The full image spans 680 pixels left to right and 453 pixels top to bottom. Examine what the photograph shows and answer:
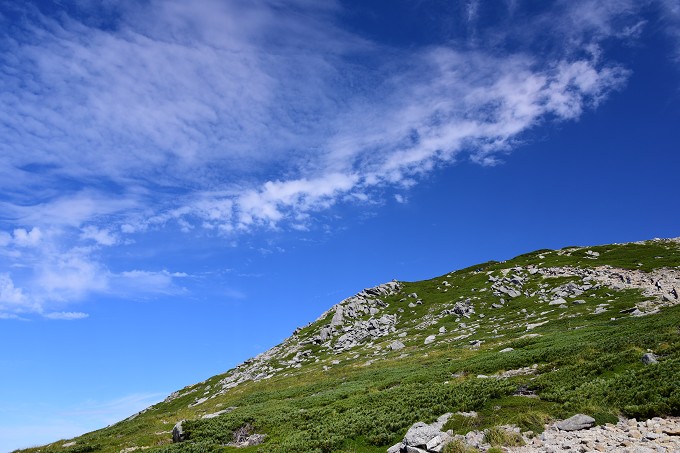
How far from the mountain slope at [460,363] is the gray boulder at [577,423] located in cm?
43

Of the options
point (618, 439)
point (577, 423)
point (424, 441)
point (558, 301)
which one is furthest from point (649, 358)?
point (558, 301)

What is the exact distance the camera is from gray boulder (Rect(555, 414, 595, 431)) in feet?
51.6

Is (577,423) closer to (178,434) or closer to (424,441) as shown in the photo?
(424,441)

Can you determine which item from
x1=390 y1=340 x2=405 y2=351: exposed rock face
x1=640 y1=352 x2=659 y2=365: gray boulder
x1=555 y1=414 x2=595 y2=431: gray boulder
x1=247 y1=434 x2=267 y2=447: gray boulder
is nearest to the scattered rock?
x1=390 y1=340 x2=405 y2=351: exposed rock face

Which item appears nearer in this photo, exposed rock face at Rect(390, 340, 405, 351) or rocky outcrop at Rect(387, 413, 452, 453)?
rocky outcrop at Rect(387, 413, 452, 453)

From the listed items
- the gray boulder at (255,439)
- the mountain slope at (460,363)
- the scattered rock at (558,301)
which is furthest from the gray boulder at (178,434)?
the scattered rock at (558,301)

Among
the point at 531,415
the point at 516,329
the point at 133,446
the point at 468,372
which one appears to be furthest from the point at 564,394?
the point at 516,329

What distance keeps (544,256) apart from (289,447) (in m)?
99.5

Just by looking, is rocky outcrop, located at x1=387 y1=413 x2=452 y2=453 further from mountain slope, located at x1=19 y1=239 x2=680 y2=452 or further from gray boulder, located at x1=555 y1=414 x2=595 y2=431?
gray boulder, located at x1=555 y1=414 x2=595 y2=431

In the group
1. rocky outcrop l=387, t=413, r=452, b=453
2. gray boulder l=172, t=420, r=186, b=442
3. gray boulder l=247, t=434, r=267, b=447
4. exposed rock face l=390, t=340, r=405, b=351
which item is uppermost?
exposed rock face l=390, t=340, r=405, b=351

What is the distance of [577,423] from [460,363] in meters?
23.5

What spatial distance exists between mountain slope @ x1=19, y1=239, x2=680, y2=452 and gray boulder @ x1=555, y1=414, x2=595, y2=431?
43cm

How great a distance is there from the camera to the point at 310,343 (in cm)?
8631

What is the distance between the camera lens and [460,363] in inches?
1523
